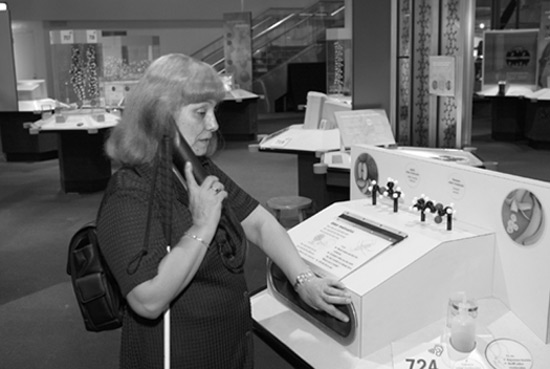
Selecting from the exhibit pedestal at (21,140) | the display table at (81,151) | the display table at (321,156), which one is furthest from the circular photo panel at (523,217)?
the exhibit pedestal at (21,140)

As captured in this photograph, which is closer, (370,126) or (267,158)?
(370,126)

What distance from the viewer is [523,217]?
1.62 meters

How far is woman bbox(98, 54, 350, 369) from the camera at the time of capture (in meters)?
1.42

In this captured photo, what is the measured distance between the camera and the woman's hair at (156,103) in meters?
1.53

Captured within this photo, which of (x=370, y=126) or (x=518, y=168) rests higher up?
(x=370, y=126)

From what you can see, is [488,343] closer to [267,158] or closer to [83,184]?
[83,184]

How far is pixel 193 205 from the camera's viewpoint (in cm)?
146

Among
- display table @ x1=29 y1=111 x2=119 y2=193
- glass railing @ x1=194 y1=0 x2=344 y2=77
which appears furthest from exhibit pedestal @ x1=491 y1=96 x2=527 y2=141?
display table @ x1=29 y1=111 x2=119 y2=193

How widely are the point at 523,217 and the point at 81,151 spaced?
21.2 feet

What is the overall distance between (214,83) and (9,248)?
4.36 m

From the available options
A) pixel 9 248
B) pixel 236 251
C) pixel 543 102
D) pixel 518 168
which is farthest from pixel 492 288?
pixel 543 102

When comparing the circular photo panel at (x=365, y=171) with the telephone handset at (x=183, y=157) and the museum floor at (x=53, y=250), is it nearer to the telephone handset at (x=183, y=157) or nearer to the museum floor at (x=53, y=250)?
the museum floor at (x=53, y=250)

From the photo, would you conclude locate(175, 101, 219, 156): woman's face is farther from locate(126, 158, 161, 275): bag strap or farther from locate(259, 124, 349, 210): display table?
locate(259, 124, 349, 210): display table

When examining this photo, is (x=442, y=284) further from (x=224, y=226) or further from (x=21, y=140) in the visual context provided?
(x=21, y=140)
